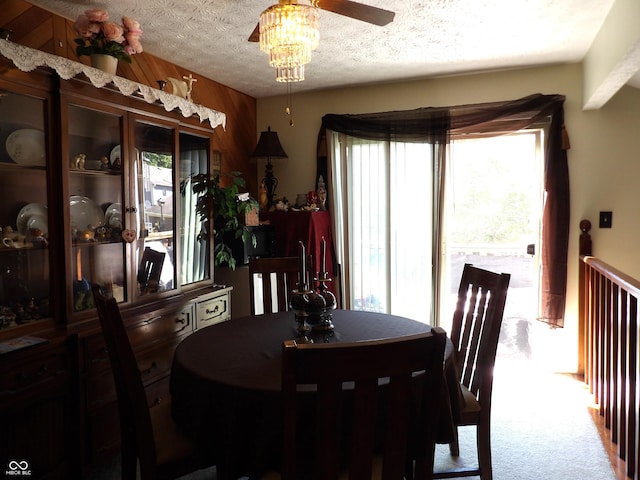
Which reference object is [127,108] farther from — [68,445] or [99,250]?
[68,445]

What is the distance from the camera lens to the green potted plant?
124 inches

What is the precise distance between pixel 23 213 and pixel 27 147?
30cm

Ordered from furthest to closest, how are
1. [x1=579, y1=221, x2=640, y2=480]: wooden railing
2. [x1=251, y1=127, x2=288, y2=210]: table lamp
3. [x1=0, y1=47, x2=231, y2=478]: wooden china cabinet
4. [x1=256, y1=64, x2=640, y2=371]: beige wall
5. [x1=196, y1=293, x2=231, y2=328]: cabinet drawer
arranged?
[x1=251, y1=127, x2=288, y2=210]: table lamp < [x1=256, y1=64, x2=640, y2=371]: beige wall < [x1=196, y1=293, x2=231, y2=328]: cabinet drawer < [x1=579, y1=221, x2=640, y2=480]: wooden railing < [x1=0, y1=47, x2=231, y2=478]: wooden china cabinet

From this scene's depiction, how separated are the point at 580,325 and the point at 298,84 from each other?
3.05 m

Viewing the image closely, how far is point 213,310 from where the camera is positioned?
3.10 meters

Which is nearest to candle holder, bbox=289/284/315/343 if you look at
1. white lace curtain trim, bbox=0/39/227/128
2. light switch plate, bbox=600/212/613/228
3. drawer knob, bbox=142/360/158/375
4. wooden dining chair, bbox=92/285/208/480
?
wooden dining chair, bbox=92/285/208/480

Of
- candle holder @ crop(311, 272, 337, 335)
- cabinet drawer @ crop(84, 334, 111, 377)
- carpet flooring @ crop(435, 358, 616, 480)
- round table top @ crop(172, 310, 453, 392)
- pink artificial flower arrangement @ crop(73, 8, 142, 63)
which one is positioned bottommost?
carpet flooring @ crop(435, 358, 616, 480)

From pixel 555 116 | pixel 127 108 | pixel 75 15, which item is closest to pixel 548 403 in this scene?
pixel 555 116

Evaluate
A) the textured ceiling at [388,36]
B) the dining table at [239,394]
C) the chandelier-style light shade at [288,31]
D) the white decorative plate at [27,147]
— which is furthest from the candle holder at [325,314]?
the textured ceiling at [388,36]

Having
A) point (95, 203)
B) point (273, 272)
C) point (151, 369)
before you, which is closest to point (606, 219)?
point (273, 272)

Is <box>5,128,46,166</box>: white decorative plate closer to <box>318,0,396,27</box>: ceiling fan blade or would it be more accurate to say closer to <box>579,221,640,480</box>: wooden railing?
<box>318,0,396,27</box>: ceiling fan blade

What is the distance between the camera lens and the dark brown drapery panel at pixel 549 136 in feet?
11.2

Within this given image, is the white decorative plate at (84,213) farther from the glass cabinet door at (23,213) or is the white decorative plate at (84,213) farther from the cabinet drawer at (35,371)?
the cabinet drawer at (35,371)

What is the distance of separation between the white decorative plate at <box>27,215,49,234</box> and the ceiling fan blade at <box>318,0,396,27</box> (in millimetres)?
1566
